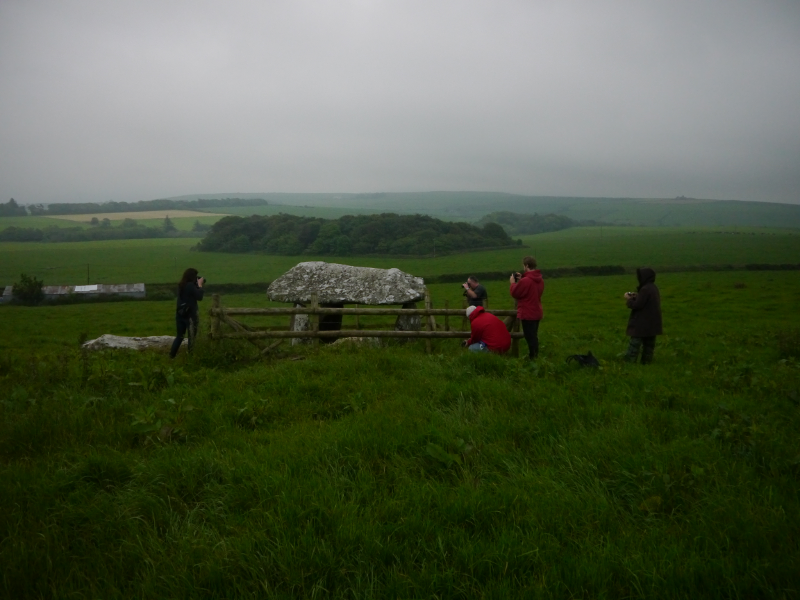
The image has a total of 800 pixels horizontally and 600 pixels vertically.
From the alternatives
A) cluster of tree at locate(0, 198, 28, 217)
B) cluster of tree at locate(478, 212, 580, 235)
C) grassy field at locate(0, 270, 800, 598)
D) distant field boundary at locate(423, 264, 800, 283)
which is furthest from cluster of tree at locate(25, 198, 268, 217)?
grassy field at locate(0, 270, 800, 598)

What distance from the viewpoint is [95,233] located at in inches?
1884

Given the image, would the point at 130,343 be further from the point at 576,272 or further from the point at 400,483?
the point at 576,272

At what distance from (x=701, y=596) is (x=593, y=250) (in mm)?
57032

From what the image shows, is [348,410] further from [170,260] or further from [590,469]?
[170,260]

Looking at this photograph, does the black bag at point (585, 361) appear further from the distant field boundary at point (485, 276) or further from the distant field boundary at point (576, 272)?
the distant field boundary at point (576, 272)

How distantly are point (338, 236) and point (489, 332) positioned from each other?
77.4 ft

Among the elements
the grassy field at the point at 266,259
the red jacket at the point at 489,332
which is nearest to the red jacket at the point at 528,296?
the red jacket at the point at 489,332

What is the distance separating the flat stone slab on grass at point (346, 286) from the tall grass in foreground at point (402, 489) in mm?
→ 7113

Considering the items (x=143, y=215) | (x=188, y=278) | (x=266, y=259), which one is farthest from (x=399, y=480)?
(x=143, y=215)

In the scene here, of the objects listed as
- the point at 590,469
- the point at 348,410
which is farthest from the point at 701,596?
the point at 348,410

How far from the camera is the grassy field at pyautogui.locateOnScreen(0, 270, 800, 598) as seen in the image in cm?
341

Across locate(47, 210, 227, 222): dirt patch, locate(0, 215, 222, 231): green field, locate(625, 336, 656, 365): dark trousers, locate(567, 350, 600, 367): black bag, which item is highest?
locate(47, 210, 227, 222): dirt patch

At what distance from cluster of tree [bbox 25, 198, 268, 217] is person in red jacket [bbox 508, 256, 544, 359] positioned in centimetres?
4926

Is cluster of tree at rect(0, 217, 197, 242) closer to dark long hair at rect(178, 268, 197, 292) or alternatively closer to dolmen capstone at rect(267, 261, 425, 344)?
dolmen capstone at rect(267, 261, 425, 344)
